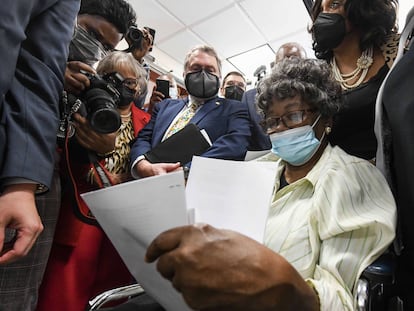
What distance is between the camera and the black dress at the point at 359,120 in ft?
3.23

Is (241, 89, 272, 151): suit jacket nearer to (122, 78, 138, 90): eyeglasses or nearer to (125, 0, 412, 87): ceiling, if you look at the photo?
(122, 78, 138, 90): eyeglasses

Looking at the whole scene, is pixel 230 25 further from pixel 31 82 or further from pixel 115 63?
pixel 31 82

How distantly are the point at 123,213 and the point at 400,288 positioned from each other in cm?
64

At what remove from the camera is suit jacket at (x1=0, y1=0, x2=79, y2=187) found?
501mm

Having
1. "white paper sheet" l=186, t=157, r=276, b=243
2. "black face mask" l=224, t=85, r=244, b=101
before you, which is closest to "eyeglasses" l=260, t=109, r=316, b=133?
"white paper sheet" l=186, t=157, r=276, b=243

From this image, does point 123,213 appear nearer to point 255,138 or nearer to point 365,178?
point 365,178

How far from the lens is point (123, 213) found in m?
0.39

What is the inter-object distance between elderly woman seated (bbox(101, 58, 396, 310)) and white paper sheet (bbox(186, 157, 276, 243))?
0.06 meters

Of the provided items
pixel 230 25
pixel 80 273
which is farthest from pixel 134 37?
pixel 230 25

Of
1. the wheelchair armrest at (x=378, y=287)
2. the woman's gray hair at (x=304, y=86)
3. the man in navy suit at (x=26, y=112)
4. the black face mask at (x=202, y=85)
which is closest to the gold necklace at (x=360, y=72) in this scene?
the woman's gray hair at (x=304, y=86)

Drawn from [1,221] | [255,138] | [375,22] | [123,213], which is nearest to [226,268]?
[123,213]

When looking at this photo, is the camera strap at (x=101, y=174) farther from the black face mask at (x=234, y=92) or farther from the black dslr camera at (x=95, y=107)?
the black face mask at (x=234, y=92)

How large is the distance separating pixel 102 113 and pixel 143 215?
15.1 inches

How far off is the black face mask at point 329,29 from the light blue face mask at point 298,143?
0.48 metres
